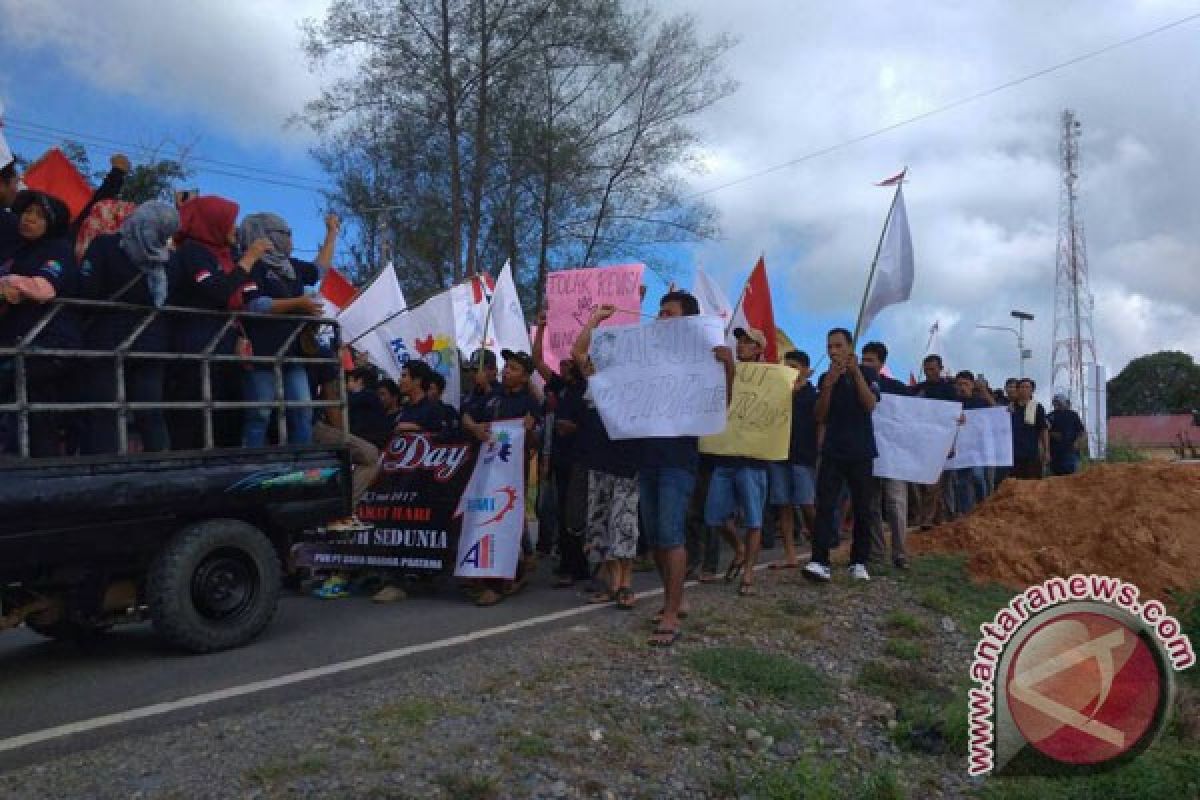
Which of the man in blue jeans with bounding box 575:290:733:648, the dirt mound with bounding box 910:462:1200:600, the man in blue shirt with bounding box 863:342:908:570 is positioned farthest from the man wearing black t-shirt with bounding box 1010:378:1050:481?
the man in blue jeans with bounding box 575:290:733:648

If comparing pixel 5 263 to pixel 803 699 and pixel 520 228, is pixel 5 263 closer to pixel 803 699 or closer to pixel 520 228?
pixel 803 699

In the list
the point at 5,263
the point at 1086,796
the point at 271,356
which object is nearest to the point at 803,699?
the point at 1086,796

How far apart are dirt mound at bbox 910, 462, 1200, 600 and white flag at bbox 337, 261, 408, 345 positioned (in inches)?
234

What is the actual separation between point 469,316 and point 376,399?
2.55m

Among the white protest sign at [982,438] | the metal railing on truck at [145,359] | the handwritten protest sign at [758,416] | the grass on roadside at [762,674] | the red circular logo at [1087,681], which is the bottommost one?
the grass on roadside at [762,674]

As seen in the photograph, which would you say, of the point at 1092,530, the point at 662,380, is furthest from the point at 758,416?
the point at 1092,530

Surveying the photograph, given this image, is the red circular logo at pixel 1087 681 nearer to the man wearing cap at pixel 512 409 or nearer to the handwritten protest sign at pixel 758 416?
the handwritten protest sign at pixel 758 416

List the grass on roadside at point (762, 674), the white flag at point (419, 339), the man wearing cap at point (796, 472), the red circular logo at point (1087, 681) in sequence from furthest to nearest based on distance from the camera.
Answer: the white flag at point (419, 339) < the man wearing cap at point (796, 472) < the grass on roadside at point (762, 674) < the red circular logo at point (1087, 681)

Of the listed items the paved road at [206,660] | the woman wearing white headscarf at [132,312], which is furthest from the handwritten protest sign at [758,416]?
the woman wearing white headscarf at [132,312]

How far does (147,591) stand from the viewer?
5.44 m

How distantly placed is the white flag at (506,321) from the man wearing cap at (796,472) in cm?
291

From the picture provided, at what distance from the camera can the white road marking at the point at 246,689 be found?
4.22m

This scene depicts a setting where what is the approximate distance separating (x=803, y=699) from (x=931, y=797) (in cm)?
97

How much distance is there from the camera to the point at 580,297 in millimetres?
Answer: 10953
